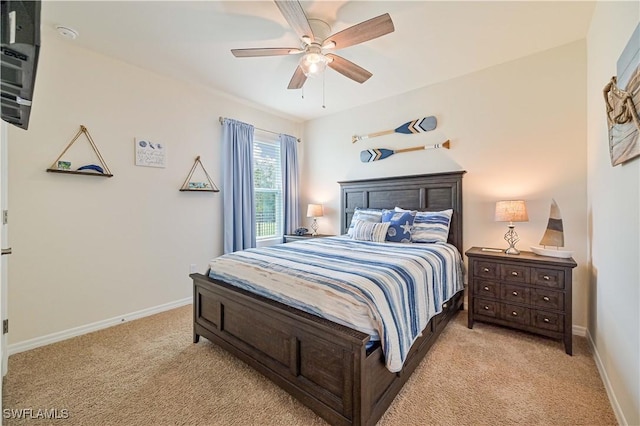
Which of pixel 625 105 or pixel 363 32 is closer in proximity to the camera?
pixel 625 105

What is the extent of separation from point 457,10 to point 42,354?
4.33 metres

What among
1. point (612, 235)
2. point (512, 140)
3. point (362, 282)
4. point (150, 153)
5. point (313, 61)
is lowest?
point (362, 282)

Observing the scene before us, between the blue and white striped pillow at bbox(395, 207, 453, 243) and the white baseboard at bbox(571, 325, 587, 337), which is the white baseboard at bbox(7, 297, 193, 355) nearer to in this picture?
the blue and white striped pillow at bbox(395, 207, 453, 243)

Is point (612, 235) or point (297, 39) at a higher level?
point (297, 39)

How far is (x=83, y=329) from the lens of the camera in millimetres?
2666

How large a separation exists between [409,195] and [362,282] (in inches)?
88.2

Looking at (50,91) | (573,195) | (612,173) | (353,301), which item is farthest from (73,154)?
(573,195)

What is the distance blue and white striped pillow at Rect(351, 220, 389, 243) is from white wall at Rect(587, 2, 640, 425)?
174cm

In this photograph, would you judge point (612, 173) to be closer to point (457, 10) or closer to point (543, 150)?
point (543, 150)

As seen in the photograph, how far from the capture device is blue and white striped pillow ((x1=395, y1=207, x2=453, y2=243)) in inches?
122

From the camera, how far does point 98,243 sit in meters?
2.79

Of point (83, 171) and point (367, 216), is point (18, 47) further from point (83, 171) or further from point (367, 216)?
point (367, 216)

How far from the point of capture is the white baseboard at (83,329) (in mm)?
2346

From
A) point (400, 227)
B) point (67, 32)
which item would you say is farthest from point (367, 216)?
point (67, 32)
